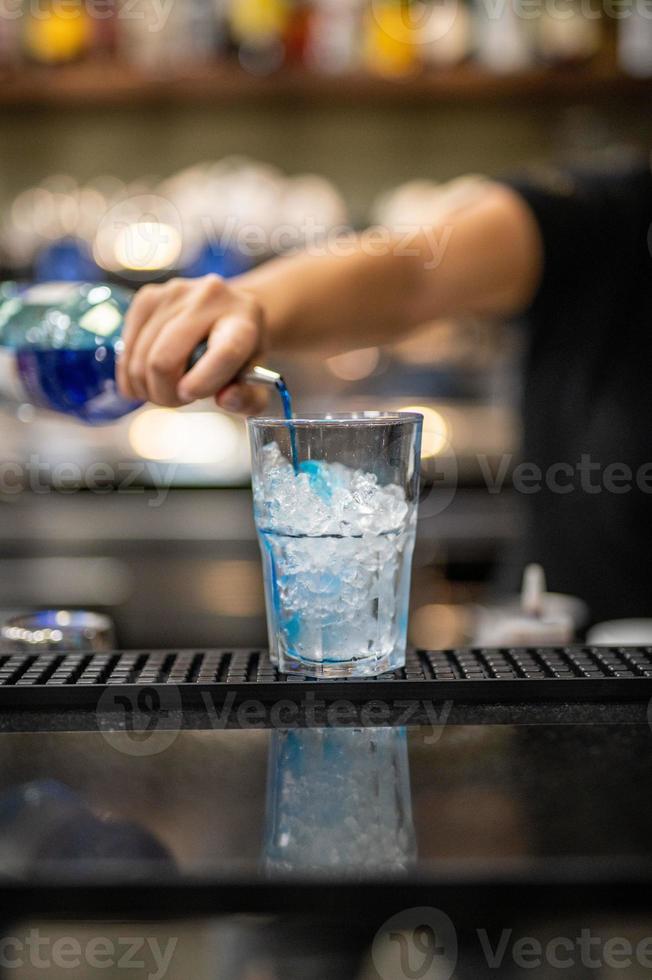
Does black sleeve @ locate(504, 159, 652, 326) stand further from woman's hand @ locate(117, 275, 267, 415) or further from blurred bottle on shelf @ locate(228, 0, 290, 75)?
blurred bottle on shelf @ locate(228, 0, 290, 75)

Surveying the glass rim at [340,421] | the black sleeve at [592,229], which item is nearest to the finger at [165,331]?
the glass rim at [340,421]

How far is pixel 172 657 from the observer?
0.75 metres

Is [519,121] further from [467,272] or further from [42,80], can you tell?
[467,272]

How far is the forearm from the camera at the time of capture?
130 centimetres

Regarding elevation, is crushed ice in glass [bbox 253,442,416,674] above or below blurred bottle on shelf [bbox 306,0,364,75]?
below

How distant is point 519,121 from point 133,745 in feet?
9.06

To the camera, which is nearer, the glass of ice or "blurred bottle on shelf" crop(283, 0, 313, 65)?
the glass of ice

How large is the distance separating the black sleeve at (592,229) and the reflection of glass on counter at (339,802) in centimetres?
114

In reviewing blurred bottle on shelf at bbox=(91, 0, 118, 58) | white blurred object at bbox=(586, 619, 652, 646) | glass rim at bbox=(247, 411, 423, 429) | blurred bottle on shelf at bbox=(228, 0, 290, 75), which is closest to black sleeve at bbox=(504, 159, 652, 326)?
white blurred object at bbox=(586, 619, 652, 646)

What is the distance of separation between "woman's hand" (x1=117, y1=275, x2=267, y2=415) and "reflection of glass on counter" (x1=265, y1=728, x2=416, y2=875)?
0.33m

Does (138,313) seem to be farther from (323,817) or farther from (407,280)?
(407,280)

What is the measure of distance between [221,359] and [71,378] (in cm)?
23

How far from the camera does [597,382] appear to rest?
169cm

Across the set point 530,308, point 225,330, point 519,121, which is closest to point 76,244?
point 519,121
